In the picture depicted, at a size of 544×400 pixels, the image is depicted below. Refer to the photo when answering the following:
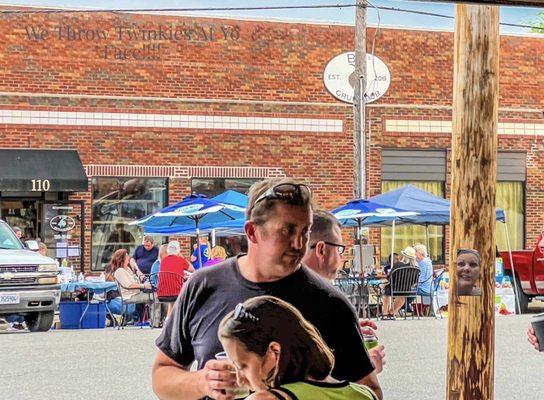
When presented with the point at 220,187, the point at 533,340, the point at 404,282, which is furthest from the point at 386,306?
the point at 533,340

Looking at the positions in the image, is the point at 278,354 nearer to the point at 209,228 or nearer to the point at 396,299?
the point at 209,228

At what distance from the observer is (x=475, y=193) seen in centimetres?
666

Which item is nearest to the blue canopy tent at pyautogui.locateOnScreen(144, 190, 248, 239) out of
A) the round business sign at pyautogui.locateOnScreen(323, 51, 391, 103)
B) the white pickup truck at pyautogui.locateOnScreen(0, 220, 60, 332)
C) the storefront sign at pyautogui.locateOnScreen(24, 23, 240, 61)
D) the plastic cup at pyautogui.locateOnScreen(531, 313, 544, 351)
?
the white pickup truck at pyautogui.locateOnScreen(0, 220, 60, 332)

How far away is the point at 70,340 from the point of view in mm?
16125

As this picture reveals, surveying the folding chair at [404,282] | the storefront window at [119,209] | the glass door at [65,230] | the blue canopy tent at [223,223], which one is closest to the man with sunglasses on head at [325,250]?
the blue canopy tent at [223,223]

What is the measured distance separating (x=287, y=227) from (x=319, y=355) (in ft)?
1.48

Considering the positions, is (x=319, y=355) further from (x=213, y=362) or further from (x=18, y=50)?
(x=18, y=50)

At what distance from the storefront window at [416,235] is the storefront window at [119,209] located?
588 centimetres

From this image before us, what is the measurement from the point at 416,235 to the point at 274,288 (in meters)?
26.1

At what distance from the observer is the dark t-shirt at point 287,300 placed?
3.43 m

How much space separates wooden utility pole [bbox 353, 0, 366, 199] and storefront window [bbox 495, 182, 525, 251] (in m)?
5.21

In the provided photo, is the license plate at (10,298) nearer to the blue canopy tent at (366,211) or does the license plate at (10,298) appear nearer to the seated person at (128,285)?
the seated person at (128,285)

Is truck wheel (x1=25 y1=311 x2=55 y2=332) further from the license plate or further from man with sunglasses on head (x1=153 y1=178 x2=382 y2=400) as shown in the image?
man with sunglasses on head (x1=153 y1=178 x2=382 y2=400)

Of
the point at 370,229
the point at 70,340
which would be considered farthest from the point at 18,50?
the point at 70,340
